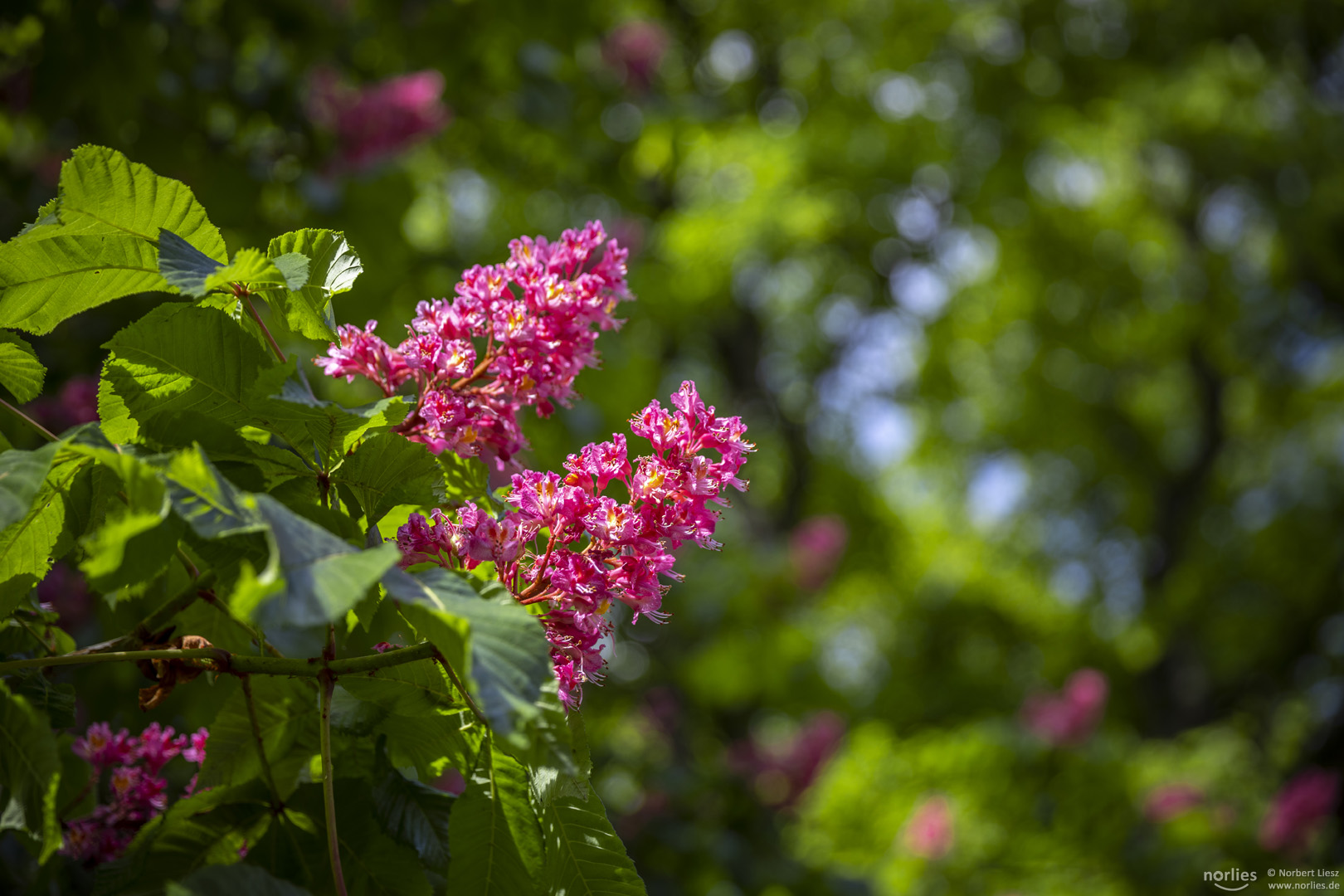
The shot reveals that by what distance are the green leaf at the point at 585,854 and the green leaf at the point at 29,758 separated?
1.46 feet

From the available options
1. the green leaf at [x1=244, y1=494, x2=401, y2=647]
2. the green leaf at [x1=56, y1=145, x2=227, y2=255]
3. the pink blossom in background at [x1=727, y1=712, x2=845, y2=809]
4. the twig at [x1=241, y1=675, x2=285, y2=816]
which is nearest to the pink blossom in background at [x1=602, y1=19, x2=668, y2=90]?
the pink blossom in background at [x1=727, y1=712, x2=845, y2=809]

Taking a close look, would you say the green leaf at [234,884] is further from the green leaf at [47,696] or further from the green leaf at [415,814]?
the green leaf at [47,696]

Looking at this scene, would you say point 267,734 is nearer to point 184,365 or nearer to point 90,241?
point 184,365

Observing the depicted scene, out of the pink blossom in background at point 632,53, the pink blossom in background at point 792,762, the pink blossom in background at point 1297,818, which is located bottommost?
the pink blossom in background at point 1297,818

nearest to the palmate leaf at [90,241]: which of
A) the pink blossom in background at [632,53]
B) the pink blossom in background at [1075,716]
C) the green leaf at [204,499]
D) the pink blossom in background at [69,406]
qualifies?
the green leaf at [204,499]

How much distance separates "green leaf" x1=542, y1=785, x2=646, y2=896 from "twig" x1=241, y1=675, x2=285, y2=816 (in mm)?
298

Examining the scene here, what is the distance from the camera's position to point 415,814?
955mm

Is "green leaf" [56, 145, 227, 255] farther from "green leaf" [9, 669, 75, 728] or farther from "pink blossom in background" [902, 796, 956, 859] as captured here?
"pink blossom in background" [902, 796, 956, 859]

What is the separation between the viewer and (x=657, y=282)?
6512 millimetres

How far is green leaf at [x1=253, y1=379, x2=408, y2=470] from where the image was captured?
2.62 feet

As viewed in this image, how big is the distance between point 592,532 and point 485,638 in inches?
10.8

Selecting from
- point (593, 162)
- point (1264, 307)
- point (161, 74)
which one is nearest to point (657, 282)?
point (593, 162)

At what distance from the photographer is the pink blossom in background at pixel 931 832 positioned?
16.3 ft

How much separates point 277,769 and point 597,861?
375 mm
